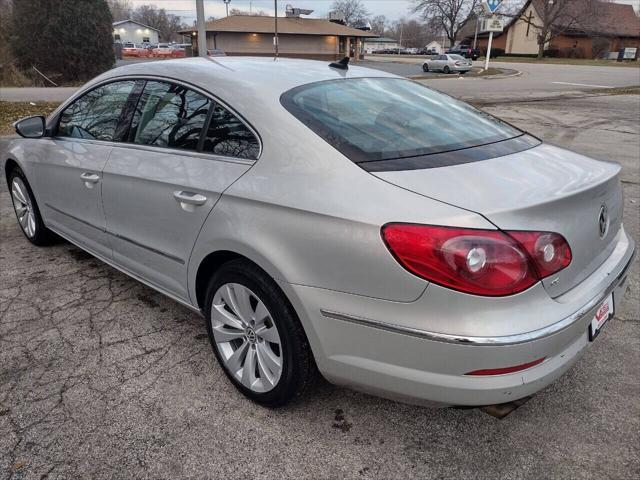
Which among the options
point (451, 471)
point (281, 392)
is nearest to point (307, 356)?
point (281, 392)

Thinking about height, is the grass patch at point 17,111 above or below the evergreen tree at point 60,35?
below

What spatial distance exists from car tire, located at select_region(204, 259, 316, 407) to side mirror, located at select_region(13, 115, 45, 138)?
7.37 feet

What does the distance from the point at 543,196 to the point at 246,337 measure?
4.60ft

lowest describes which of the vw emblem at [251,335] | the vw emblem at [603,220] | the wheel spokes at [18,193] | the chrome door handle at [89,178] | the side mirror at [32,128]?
the vw emblem at [251,335]

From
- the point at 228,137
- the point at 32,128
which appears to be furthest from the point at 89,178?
the point at 228,137

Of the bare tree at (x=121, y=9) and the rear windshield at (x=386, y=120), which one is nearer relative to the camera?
the rear windshield at (x=386, y=120)

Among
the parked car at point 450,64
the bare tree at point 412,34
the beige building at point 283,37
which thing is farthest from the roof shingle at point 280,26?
the bare tree at point 412,34

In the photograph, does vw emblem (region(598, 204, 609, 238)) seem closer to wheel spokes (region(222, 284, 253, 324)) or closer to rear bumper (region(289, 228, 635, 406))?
rear bumper (region(289, 228, 635, 406))

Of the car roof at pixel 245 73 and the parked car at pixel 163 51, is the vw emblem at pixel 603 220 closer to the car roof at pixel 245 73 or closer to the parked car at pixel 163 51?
the car roof at pixel 245 73

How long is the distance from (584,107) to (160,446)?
632 inches

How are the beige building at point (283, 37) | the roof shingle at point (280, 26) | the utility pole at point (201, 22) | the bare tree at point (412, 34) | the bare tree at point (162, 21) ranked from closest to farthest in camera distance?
the utility pole at point (201, 22) → the roof shingle at point (280, 26) → the beige building at point (283, 37) → the bare tree at point (162, 21) → the bare tree at point (412, 34)

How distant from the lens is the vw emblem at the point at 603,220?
2.14m

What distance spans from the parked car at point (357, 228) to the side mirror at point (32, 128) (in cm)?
100

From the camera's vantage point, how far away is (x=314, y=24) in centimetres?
5641
